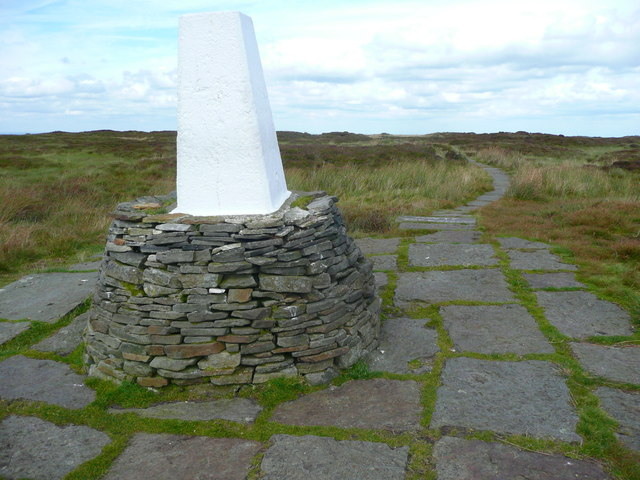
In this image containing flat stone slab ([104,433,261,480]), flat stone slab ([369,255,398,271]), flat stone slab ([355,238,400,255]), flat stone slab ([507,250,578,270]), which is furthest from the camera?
flat stone slab ([355,238,400,255])

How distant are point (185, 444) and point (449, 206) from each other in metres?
10.4

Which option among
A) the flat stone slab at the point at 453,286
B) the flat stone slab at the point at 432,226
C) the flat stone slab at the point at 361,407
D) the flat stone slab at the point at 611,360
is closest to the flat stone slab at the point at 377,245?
the flat stone slab at the point at 432,226

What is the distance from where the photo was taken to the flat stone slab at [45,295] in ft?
19.8

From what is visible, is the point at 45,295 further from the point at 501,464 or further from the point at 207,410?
the point at 501,464

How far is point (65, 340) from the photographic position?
206 inches

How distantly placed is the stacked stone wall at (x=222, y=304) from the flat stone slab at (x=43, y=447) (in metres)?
0.69

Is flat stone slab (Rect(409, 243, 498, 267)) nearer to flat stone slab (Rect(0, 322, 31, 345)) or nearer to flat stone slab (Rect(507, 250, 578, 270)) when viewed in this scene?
flat stone slab (Rect(507, 250, 578, 270))

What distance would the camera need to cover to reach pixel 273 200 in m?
4.57

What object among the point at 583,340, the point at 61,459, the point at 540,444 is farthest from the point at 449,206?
the point at 61,459

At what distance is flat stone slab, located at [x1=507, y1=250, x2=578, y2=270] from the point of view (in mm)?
7215

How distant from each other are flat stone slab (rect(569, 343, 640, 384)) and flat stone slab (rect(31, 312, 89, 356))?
4.80 m

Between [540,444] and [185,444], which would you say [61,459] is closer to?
[185,444]

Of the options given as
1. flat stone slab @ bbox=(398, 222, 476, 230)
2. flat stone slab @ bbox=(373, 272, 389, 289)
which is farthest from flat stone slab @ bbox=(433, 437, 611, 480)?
flat stone slab @ bbox=(398, 222, 476, 230)

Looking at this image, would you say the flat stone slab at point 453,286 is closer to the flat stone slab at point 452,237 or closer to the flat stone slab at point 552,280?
the flat stone slab at point 552,280
